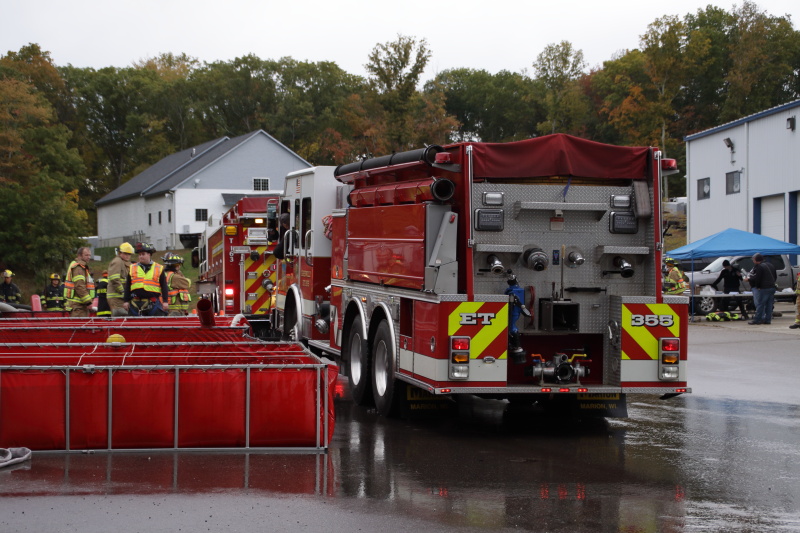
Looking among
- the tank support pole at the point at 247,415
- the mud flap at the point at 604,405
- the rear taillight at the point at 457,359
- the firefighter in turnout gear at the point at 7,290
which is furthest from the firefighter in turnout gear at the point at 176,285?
the tank support pole at the point at 247,415

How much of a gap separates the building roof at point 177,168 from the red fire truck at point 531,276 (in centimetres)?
5616

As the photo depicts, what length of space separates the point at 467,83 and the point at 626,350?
88.7 m

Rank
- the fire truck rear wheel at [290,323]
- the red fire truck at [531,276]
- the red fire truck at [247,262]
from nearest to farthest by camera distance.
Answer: the red fire truck at [531,276] → the fire truck rear wheel at [290,323] → the red fire truck at [247,262]

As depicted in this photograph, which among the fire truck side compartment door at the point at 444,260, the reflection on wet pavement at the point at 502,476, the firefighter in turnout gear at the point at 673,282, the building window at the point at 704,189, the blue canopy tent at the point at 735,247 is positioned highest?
the building window at the point at 704,189

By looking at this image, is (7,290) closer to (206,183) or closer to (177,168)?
(206,183)

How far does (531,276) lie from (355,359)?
294 centimetres

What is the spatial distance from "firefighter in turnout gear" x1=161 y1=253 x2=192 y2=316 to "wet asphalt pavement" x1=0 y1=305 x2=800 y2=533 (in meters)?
5.80

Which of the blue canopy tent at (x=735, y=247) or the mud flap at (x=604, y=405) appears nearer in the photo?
the mud flap at (x=604, y=405)

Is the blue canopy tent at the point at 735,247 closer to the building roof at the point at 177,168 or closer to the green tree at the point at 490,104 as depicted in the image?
the building roof at the point at 177,168

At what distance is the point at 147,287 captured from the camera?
15508 mm

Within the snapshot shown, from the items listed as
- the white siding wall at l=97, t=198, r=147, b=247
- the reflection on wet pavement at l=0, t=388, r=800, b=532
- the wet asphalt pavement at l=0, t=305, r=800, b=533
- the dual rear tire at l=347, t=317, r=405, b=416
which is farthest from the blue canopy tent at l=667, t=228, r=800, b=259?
the white siding wall at l=97, t=198, r=147, b=247

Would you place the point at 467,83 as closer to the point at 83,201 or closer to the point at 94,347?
the point at 83,201

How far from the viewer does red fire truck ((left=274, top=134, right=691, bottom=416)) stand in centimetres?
985

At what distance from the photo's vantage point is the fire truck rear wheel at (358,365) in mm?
11828
